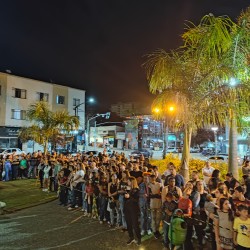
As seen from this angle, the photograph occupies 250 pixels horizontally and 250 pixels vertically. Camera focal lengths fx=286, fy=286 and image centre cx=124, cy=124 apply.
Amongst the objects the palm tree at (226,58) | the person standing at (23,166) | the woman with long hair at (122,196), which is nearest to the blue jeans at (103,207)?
the woman with long hair at (122,196)

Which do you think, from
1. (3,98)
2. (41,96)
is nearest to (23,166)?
(3,98)

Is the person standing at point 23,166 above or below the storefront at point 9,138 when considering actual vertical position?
below

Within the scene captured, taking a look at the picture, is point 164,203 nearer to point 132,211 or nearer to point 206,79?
point 132,211

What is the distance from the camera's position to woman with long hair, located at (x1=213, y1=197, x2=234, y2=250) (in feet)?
19.2

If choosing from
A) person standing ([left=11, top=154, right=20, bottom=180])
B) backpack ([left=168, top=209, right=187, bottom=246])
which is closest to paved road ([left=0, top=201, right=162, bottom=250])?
backpack ([left=168, top=209, right=187, bottom=246])

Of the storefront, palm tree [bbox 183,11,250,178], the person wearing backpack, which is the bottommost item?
the person wearing backpack

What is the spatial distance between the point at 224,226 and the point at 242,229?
0.55 m

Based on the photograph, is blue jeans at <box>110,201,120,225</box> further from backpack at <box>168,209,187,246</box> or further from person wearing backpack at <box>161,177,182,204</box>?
backpack at <box>168,209,187,246</box>

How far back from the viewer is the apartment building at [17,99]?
36469 mm

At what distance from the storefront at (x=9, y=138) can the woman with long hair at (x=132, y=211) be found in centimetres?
3194

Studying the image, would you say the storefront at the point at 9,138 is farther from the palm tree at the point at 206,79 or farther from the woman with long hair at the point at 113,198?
the woman with long hair at the point at 113,198

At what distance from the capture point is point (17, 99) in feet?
125

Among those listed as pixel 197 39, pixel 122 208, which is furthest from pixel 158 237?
pixel 197 39

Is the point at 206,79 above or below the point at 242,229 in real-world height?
above
